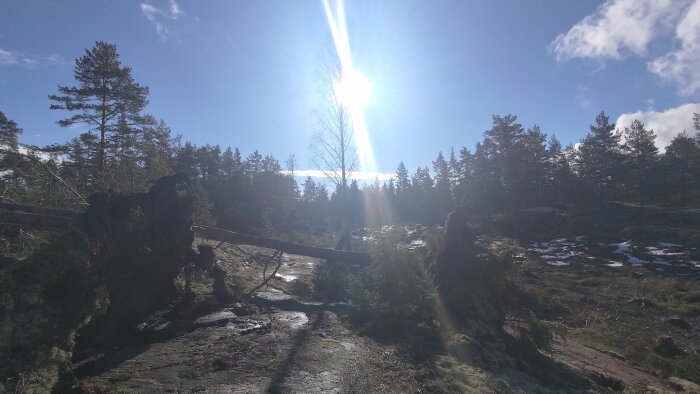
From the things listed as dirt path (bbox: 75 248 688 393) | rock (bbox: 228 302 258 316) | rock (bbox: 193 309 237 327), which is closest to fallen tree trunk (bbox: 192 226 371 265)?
rock (bbox: 228 302 258 316)

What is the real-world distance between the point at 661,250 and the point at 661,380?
30.7 meters

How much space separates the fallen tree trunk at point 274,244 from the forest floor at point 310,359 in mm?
1863

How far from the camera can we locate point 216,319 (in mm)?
11227

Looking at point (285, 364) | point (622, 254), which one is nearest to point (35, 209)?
point (285, 364)

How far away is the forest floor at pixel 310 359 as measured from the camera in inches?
282

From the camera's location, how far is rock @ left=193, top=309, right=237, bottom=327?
1078 cm

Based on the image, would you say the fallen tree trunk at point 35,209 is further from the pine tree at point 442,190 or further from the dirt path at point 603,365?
the pine tree at point 442,190

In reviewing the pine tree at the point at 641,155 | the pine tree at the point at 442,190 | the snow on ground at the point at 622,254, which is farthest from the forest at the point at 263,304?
the pine tree at the point at 442,190

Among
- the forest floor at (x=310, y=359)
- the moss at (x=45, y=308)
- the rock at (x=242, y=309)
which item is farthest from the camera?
the rock at (x=242, y=309)

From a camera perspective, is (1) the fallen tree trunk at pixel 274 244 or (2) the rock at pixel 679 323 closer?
(1) the fallen tree trunk at pixel 274 244

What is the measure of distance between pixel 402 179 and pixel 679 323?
80932 millimetres

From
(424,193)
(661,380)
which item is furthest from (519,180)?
(661,380)

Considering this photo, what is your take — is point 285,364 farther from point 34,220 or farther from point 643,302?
point 643,302

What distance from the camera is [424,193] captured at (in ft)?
285
